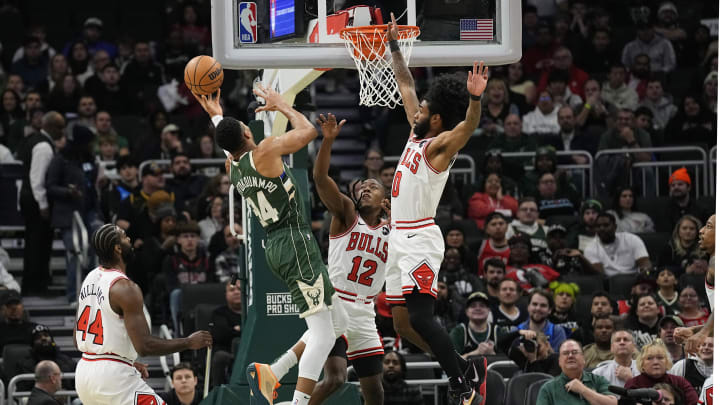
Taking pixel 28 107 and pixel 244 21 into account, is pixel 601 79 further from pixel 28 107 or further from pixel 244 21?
pixel 244 21

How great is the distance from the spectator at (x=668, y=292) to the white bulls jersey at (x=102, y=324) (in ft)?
23.6

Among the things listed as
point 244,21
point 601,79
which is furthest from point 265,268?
point 601,79

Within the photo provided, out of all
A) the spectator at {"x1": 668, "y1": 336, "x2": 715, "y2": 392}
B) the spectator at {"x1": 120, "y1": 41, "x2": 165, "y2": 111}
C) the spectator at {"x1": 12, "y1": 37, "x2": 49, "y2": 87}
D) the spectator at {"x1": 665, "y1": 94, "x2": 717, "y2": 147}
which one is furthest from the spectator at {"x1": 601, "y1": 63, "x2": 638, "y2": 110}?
the spectator at {"x1": 12, "y1": 37, "x2": 49, "y2": 87}

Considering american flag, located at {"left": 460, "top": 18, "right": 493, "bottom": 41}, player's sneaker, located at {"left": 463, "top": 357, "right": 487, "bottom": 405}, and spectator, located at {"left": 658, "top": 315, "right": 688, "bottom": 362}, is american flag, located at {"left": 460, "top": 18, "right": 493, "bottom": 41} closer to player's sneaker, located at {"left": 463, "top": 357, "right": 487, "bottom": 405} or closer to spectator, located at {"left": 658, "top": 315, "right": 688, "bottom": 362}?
player's sneaker, located at {"left": 463, "top": 357, "right": 487, "bottom": 405}

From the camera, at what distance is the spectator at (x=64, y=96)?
17844 millimetres

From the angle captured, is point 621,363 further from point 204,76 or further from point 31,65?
point 31,65

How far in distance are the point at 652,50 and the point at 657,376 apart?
902 centimetres

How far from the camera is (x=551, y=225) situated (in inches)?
632

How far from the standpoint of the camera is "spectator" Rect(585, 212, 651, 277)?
611 inches

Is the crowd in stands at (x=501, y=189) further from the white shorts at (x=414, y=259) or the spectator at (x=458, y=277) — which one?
the white shorts at (x=414, y=259)

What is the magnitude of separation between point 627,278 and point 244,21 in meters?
7.13

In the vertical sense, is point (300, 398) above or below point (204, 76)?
below

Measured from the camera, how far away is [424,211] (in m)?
9.18

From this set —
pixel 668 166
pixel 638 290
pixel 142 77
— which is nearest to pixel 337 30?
pixel 638 290
